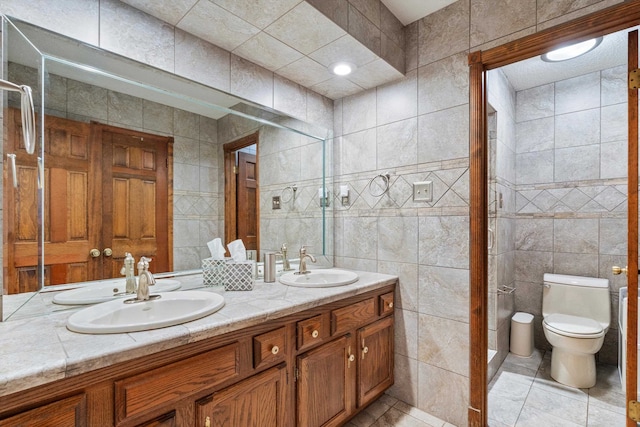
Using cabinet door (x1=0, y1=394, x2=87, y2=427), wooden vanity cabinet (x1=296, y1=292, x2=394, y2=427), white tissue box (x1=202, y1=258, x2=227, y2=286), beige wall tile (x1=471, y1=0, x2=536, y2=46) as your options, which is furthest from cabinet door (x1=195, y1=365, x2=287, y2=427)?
beige wall tile (x1=471, y1=0, x2=536, y2=46)

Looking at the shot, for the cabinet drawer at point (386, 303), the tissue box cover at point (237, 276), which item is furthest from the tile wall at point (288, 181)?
the cabinet drawer at point (386, 303)

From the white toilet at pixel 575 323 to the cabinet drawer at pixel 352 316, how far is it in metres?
1.54

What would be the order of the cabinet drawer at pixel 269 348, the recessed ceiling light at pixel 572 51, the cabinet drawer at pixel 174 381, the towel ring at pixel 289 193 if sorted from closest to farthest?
the cabinet drawer at pixel 174 381 → the cabinet drawer at pixel 269 348 → the recessed ceiling light at pixel 572 51 → the towel ring at pixel 289 193

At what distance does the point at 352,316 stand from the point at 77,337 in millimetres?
1212

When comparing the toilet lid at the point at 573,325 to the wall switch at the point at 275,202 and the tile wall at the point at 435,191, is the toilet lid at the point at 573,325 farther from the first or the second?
the wall switch at the point at 275,202

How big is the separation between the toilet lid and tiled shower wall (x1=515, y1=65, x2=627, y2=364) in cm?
35

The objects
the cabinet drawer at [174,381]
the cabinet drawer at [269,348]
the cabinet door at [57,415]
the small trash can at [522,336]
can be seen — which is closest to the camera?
the cabinet door at [57,415]

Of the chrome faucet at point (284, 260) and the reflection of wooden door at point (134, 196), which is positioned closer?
the reflection of wooden door at point (134, 196)

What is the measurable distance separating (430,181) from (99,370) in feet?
5.83

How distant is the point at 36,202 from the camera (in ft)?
3.79

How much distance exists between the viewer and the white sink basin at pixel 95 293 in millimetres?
1217

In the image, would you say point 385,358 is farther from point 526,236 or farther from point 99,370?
point 526,236

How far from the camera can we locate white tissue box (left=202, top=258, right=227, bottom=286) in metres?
1.62

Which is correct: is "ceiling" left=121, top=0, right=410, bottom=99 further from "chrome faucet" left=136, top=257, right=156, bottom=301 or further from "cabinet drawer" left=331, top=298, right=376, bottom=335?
"cabinet drawer" left=331, top=298, right=376, bottom=335
